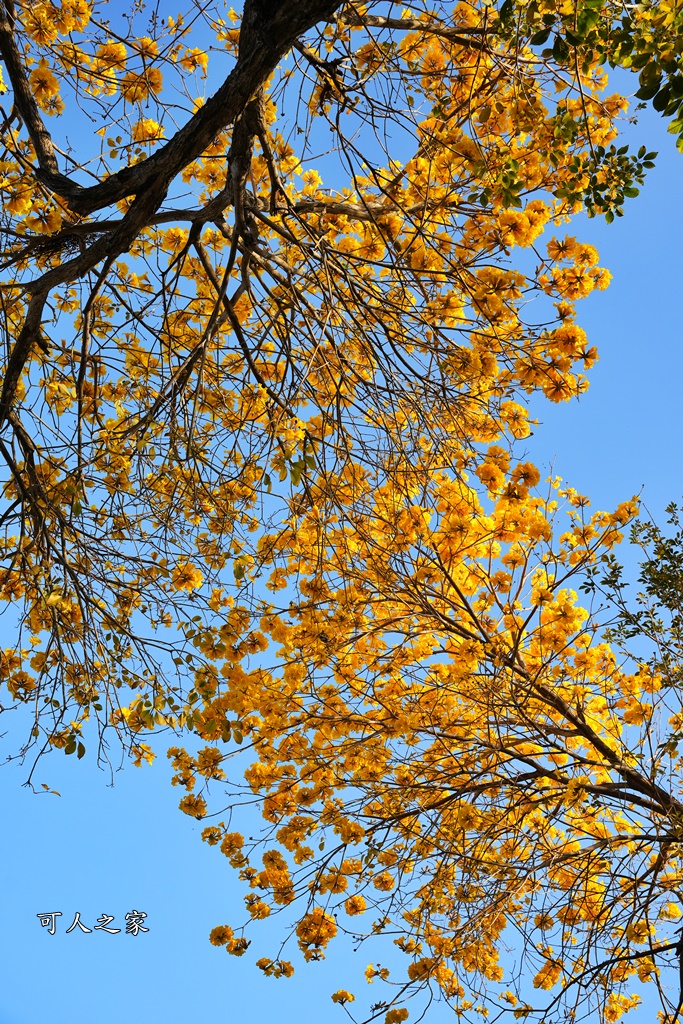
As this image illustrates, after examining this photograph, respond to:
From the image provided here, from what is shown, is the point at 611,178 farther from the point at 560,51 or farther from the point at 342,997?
the point at 342,997

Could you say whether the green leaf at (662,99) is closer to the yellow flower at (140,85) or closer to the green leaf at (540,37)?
the green leaf at (540,37)

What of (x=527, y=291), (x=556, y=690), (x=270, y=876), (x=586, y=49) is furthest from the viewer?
(x=556, y=690)

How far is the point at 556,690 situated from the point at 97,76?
4159mm

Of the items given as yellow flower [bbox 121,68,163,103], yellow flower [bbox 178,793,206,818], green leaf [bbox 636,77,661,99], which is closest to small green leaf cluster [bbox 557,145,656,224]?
green leaf [bbox 636,77,661,99]

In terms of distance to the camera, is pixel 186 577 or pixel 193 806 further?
pixel 193 806

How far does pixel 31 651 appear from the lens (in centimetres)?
457

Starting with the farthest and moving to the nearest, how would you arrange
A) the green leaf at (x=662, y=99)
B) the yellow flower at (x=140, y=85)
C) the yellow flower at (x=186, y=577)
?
the yellow flower at (x=186, y=577) < the yellow flower at (x=140, y=85) < the green leaf at (x=662, y=99)

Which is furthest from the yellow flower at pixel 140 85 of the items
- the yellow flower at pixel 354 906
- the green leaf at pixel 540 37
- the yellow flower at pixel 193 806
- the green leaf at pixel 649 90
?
the yellow flower at pixel 354 906

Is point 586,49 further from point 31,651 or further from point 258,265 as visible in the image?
point 31,651

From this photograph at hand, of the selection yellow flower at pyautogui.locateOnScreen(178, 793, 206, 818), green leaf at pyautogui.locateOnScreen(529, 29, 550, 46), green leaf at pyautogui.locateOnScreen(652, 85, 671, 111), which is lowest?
yellow flower at pyautogui.locateOnScreen(178, 793, 206, 818)

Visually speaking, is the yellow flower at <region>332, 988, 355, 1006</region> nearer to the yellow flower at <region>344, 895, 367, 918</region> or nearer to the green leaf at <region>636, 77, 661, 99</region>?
the yellow flower at <region>344, 895, 367, 918</region>

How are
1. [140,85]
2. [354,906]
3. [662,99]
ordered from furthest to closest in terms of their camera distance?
[354,906], [140,85], [662,99]

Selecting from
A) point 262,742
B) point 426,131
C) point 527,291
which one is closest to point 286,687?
point 262,742

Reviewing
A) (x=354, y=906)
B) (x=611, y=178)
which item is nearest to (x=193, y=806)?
(x=354, y=906)
